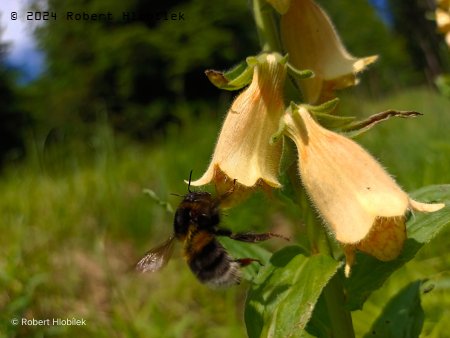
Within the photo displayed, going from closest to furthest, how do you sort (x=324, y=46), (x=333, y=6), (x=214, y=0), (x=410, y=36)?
1. (x=324, y=46)
2. (x=214, y=0)
3. (x=333, y=6)
4. (x=410, y=36)

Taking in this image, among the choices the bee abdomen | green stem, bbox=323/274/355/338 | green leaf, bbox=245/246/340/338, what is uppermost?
→ green leaf, bbox=245/246/340/338

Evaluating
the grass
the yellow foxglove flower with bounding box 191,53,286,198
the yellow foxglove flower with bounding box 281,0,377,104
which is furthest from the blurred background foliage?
the yellow foxglove flower with bounding box 281,0,377,104

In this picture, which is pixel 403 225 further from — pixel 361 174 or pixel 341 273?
pixel 341 273

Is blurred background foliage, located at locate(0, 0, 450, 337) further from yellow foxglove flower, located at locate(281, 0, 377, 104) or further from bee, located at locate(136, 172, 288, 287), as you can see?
yellow foxglove flower, located at locate(281, 0, 377, 104)

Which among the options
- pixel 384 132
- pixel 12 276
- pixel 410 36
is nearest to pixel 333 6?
pixel 410 36

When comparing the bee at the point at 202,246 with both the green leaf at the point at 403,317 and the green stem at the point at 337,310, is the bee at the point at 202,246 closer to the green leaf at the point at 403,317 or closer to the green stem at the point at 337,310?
the green stem at the point at 337,310

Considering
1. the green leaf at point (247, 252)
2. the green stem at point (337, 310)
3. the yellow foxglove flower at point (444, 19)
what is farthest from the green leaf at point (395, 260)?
the yellow foxglove flower at point (444, 19)

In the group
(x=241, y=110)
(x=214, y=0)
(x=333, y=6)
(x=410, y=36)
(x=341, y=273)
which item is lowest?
(x=410, y=36)

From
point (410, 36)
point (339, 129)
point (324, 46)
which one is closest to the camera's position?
point (339, 129)
